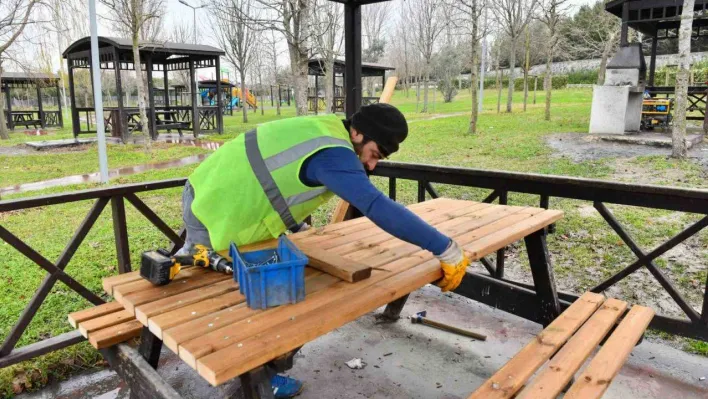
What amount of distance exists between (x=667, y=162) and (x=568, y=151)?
75.9 inches

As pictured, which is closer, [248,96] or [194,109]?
[194,109]

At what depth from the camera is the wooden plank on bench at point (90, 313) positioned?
221cm

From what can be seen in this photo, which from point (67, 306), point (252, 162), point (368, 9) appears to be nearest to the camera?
point (252, 162)

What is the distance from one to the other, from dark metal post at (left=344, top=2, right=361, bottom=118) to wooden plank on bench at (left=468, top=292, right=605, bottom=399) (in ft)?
7.64

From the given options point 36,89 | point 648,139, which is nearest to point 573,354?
point 648,139

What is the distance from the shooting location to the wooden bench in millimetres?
A: 1909

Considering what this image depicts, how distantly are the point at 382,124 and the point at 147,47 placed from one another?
16.0m

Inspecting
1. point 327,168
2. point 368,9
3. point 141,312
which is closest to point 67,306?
point 141,312

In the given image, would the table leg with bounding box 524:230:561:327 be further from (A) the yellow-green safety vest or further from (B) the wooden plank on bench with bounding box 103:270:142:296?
(B) the wooden plank on bench with bounding box 103:270:142:296

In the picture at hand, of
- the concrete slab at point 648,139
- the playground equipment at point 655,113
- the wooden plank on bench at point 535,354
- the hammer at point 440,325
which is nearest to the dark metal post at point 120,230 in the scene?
the hammer at point 440,325

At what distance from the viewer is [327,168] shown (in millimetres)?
1952

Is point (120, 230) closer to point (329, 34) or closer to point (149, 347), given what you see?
point (149, 347)

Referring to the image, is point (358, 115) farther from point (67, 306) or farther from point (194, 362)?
point (67, 306)

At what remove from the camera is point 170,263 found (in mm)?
1920
